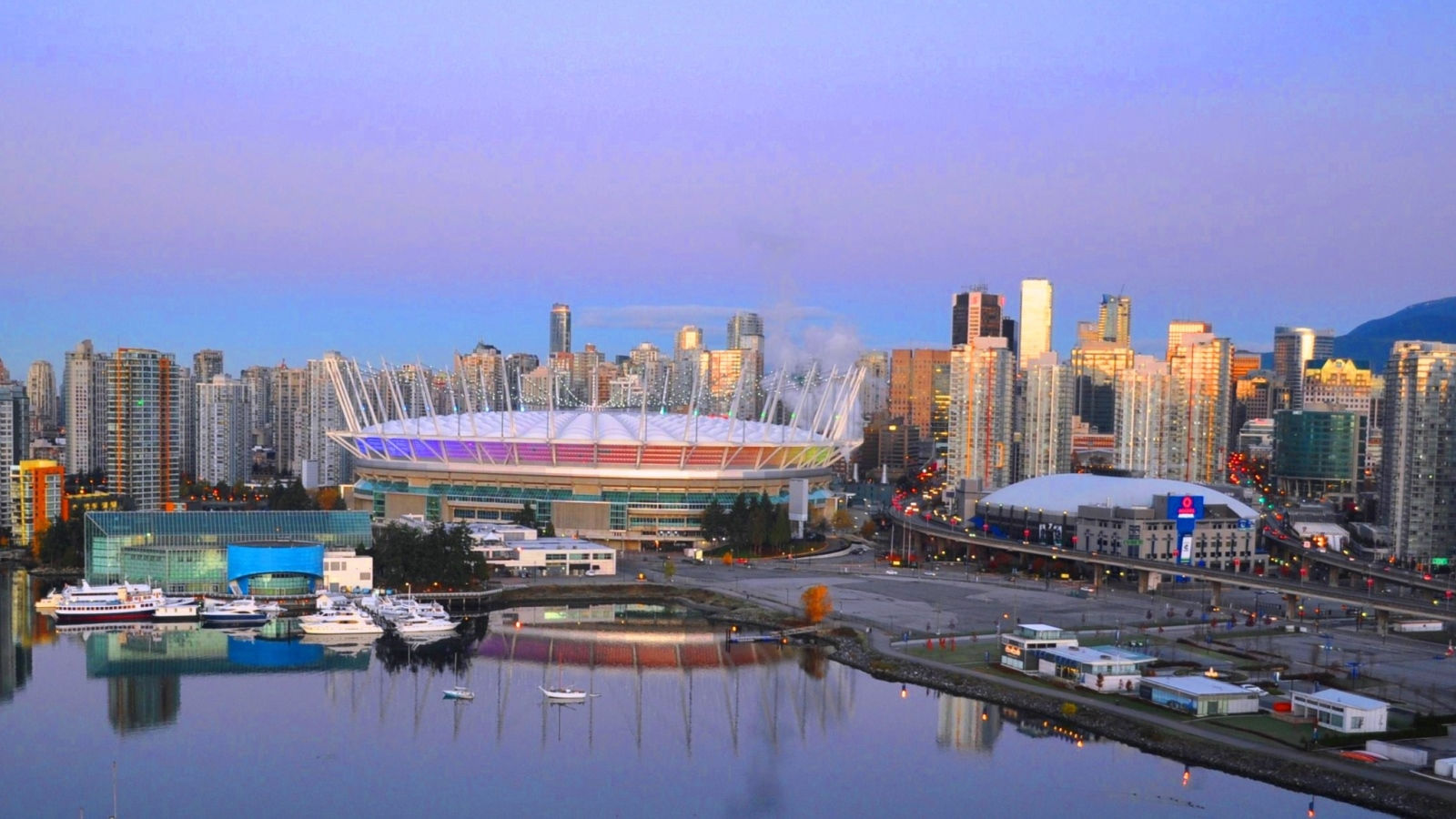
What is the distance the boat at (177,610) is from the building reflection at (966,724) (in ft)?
38.9

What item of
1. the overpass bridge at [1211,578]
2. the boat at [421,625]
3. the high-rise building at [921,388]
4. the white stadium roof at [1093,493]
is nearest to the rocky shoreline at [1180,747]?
the boat at [421,625]

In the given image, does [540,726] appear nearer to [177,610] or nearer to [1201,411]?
[177,610]

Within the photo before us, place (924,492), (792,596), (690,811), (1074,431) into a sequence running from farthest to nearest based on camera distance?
(1074,431) → (924,492) → (792,596) → (690,811)

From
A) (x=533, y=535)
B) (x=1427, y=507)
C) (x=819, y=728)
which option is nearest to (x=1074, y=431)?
(x=1427, y=507)

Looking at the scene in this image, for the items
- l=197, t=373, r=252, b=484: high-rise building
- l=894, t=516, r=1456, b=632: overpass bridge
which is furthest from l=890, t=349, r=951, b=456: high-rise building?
l=894, t=516, r=1456, b=632: overpass bridge

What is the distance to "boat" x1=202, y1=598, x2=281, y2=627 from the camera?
22203 mm

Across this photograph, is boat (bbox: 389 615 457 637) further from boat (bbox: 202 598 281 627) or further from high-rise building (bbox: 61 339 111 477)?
high-rise building (bbox: 61 339 111 477)

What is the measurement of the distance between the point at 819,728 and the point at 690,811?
310 centimetres

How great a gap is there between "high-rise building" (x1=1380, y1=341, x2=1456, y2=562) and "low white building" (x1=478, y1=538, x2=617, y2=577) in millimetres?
16173

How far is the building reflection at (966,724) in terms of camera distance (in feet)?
51.0

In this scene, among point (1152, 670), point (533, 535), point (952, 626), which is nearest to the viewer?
point (1152, 670)

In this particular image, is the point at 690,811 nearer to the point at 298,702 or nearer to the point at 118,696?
the point at 298,702

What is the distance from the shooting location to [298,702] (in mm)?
16922

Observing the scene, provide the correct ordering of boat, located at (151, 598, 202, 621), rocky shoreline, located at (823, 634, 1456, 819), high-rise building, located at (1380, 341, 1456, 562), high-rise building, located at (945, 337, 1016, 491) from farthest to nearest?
high-rise building, located at (945, 337, 1016, 491) < high-rise building, located at (1380, 341, 1456, 562) < boat, located at (151, 598, 202, 621) < rocky shoreline, located at (823, 634, 1456, 819)
